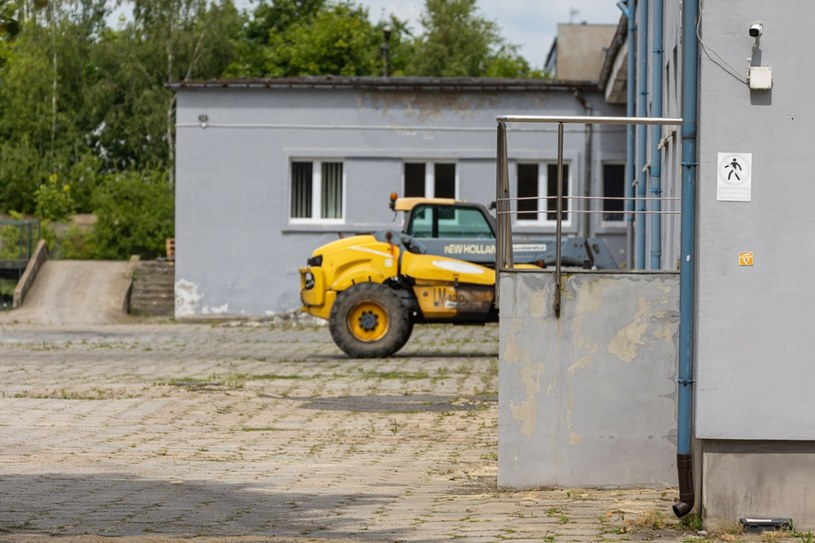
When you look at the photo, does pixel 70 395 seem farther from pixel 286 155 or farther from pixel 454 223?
pixel 286 155

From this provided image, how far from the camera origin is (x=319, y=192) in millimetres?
33250

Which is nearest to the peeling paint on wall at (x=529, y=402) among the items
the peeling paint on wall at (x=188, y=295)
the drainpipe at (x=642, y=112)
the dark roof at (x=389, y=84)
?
the drainpipe at (x=642, y=112)

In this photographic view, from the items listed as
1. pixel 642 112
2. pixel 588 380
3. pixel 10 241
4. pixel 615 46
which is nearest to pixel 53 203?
pixel 10 241

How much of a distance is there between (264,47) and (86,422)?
56.9m

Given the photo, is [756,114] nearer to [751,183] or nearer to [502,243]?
[751,183]

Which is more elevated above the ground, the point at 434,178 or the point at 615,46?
the point at 615,46

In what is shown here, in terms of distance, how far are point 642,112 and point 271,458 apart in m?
11.9

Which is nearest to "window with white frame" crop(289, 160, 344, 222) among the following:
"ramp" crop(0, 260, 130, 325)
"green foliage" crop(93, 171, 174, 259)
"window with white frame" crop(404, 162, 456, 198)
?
"window with white frame" crop(404, 162, 456, 198)

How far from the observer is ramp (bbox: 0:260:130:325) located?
1288 inches

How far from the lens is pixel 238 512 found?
28.4ft

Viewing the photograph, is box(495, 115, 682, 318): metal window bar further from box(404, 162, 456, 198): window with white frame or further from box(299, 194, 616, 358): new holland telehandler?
box(404, 162, 456, 198): window with white frame

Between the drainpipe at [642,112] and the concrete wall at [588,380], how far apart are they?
11186 mm

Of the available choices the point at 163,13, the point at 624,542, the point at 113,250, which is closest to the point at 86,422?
the point at 624,542

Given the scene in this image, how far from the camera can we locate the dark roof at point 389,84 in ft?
106
